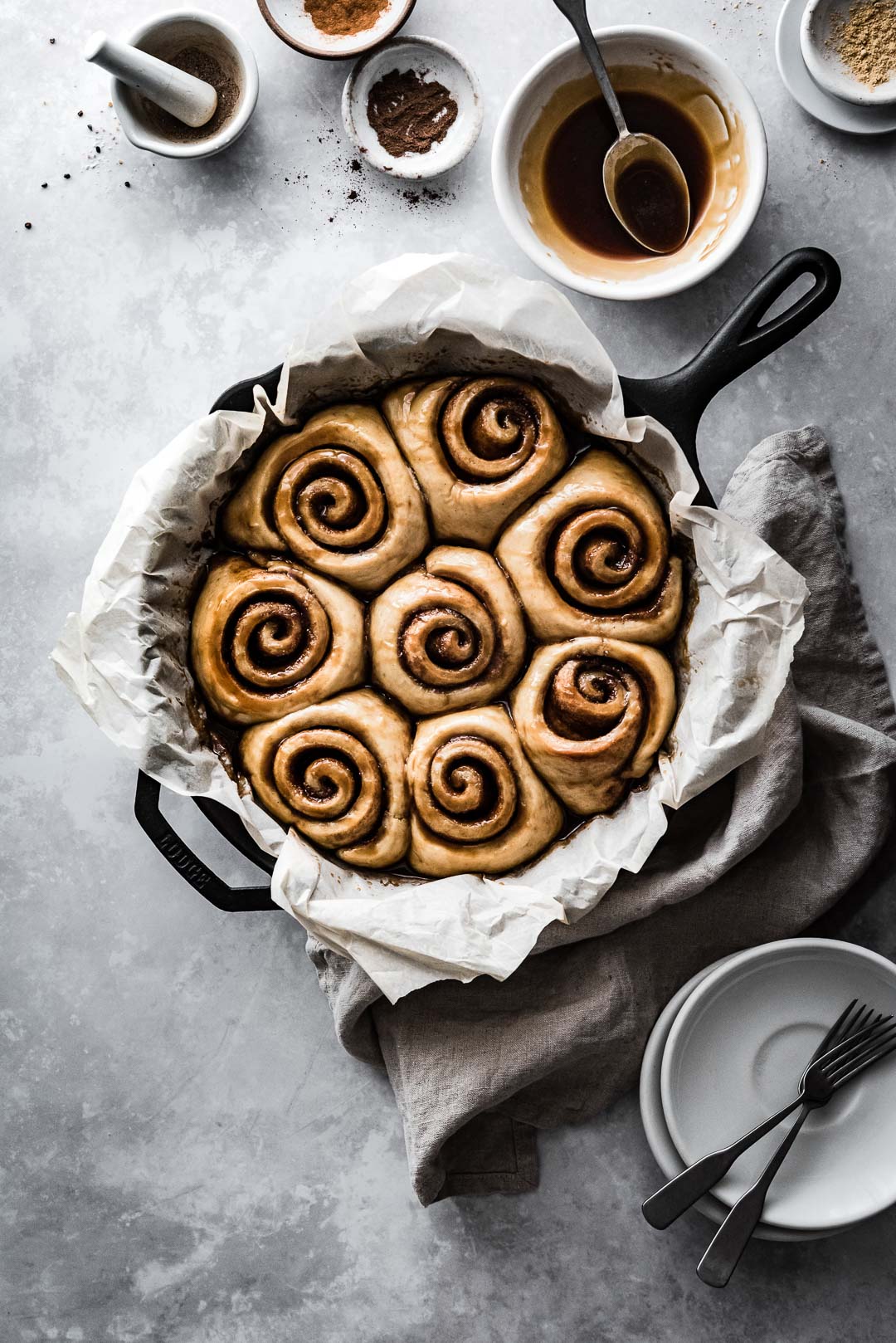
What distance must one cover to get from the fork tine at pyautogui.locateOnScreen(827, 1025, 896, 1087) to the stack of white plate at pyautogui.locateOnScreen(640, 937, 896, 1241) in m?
0.05

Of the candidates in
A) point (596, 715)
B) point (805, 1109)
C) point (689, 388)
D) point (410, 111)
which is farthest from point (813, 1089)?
point (410, 111)

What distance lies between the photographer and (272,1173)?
2.55m

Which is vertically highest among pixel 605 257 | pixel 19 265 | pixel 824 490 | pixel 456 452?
pixel 605 257

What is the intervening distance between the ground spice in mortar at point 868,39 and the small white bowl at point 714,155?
0.29 metres

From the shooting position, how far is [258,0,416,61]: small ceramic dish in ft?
7.79

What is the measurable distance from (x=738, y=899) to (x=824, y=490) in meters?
0.94

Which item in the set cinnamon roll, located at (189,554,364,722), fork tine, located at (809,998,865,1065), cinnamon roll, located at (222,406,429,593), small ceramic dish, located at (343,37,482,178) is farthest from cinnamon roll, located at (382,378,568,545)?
fork tine, located at (809,998,865,1065)

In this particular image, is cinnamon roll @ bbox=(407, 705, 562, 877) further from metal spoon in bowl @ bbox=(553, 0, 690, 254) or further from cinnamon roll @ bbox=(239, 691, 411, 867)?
metal spoon in bowl @ bbox=(553, 0, 690, 254)

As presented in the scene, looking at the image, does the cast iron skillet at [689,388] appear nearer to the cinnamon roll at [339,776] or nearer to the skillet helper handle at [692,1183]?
the cinnamon roll at [339,776]

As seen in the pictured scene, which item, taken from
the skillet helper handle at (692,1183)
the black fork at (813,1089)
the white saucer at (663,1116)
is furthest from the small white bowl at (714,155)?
the skillet helper handle at (692,1183)

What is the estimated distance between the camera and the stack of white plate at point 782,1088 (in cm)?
224

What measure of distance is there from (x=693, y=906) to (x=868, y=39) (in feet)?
6.33

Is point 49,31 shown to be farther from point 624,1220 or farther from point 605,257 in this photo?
point 624,1220

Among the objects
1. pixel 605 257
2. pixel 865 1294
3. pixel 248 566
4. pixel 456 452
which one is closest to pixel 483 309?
pixel 456 452
